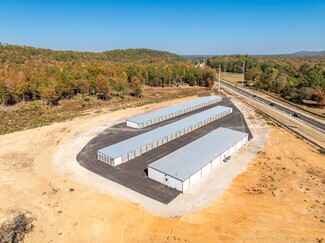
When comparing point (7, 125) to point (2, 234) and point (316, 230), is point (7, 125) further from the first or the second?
point (316, 230)

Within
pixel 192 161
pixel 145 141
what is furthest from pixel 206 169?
pixel 145 141

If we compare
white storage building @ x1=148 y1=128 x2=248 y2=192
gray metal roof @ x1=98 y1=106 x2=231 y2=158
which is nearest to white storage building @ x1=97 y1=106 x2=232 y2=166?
gray metal roof @ x1=98 y1=106 x2=231 y2=158

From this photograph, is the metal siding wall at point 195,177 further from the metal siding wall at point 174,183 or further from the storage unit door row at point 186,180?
the metal siding wall at point 174,183

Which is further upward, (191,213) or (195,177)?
(195,177)

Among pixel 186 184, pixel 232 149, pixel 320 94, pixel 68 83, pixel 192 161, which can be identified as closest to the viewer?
pixel 186 184

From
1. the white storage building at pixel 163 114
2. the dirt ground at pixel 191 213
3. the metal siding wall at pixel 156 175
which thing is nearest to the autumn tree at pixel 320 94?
the white storage building at pixel 163 114

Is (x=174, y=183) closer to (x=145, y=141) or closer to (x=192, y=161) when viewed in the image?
(x=192, y=161)

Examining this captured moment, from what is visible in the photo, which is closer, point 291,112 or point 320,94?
point 291,112
